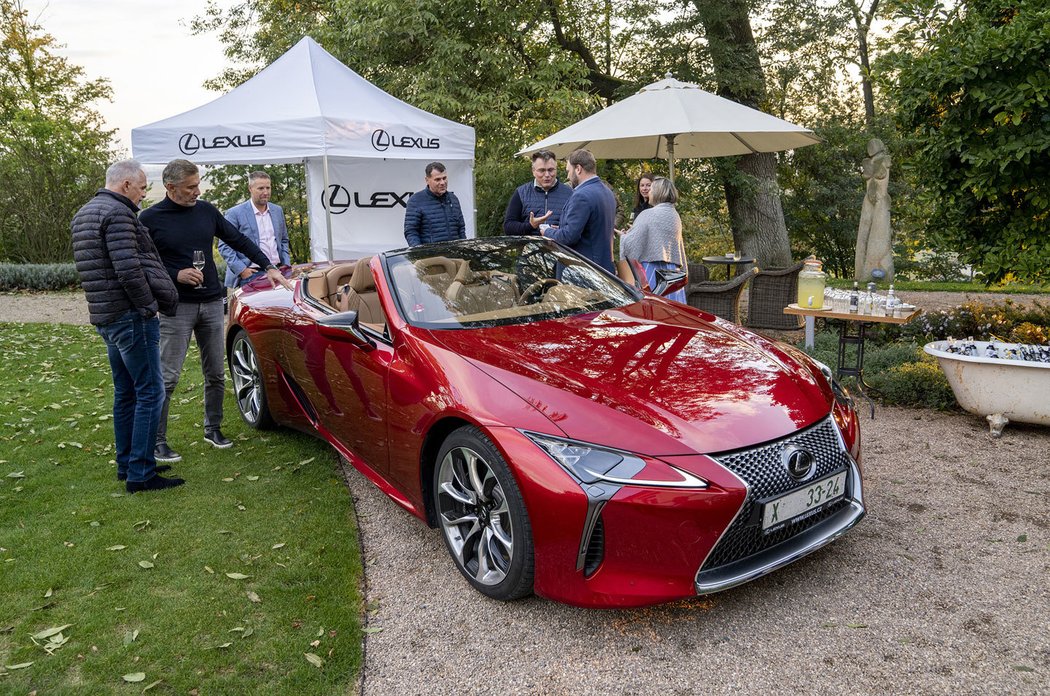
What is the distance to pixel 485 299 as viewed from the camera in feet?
12.8

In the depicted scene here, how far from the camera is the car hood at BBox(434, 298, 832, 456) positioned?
2744 mm

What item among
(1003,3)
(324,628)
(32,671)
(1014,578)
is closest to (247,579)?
(324,628)

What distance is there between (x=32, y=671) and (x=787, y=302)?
→ 7462 millimetres

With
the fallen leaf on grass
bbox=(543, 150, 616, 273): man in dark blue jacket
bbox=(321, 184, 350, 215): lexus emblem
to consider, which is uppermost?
bbox=(321, 184, 350, 215): lexus emblem

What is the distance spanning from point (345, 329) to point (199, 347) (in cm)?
191

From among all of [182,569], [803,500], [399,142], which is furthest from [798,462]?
[399,142]

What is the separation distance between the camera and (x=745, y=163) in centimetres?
1530

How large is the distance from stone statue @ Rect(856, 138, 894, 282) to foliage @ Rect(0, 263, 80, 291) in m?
15.4

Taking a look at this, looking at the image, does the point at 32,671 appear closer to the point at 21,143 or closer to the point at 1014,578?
the point at 1014,578

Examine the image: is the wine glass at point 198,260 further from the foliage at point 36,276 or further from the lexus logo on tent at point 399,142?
the foliage at point 36,276

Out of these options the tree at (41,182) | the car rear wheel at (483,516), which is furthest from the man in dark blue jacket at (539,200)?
the tree at (41,182)

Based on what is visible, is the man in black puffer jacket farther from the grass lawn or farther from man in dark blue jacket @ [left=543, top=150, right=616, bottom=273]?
man in dark blue jacket @ [left=543, top=150, right=616, bottom=273]

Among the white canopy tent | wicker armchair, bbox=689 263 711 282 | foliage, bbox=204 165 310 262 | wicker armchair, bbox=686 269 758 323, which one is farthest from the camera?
foliage, bbox=204 165 310 262

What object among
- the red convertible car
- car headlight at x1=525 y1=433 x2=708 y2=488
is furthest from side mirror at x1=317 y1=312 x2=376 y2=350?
car headlight at x1=525 y1=433 x2=708 y2=488
